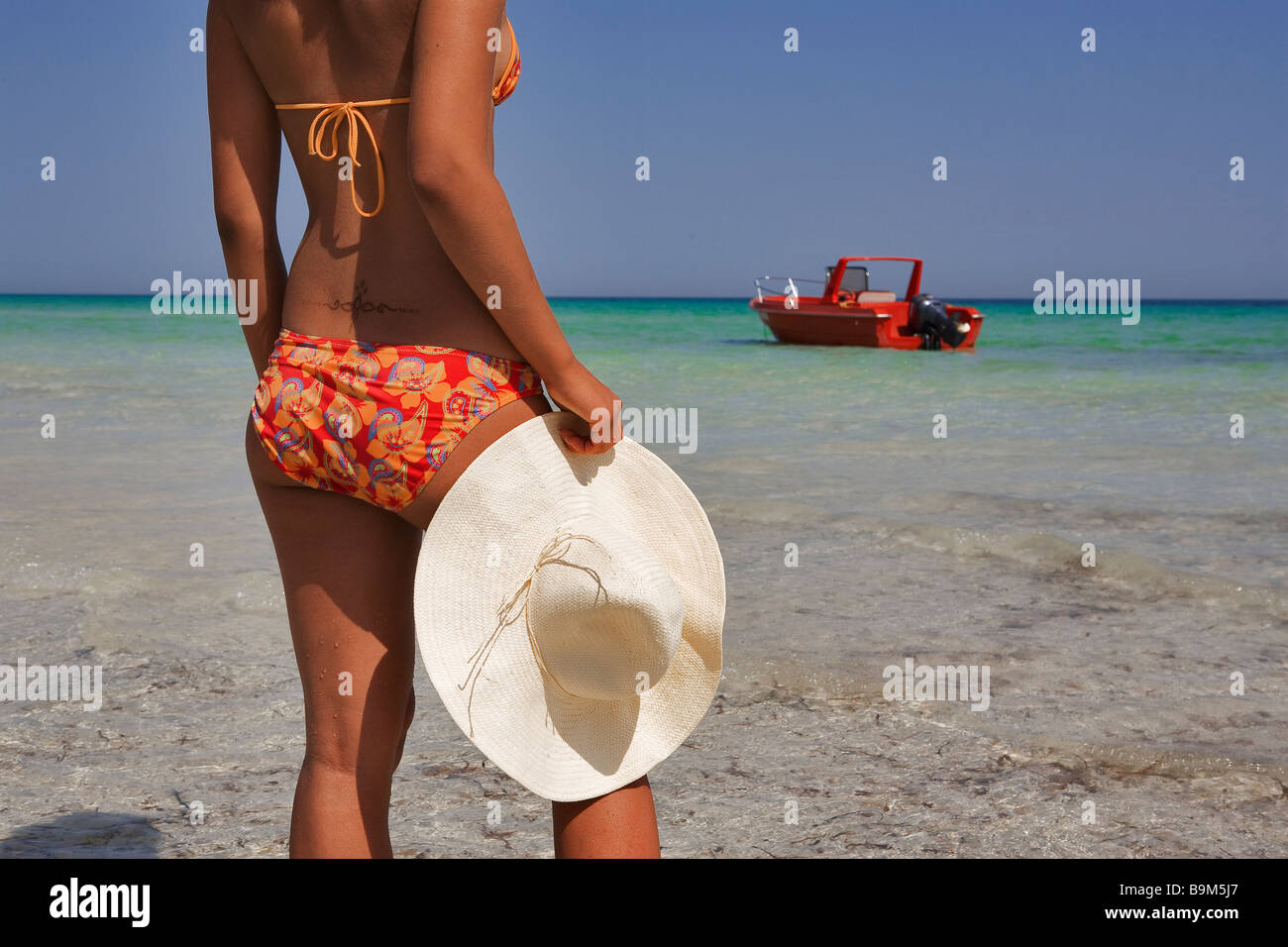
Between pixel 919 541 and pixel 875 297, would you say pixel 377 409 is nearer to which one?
pixel 919 541

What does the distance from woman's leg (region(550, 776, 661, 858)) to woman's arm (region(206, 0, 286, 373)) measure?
0.83 meters

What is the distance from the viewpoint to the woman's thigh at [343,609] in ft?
5.45

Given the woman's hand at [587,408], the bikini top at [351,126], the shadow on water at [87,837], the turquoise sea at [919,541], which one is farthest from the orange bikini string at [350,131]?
the shadow on water at [87,837]

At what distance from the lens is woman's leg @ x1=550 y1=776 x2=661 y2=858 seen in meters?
1.65

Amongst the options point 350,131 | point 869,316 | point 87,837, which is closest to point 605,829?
point 350,131

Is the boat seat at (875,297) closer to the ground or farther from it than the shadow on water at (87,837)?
farther from it

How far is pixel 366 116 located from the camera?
62.6 inches

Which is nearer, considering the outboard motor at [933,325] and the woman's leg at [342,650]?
the woman's leg at [342,650]

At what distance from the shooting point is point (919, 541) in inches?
203

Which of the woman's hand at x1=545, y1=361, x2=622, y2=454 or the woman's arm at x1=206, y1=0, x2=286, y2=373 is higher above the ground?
the woman's arm at x1=206, y1=0, x2=286, y2=373

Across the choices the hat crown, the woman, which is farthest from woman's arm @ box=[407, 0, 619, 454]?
the hat crown

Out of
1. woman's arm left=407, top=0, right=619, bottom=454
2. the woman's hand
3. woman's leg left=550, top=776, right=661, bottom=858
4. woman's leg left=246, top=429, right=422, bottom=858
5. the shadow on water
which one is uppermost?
woman's arm left=407, top=0, right=619, bottom=454

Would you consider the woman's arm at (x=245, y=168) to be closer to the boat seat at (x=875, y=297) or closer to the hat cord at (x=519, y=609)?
the hat cord at (x=519, y=609)

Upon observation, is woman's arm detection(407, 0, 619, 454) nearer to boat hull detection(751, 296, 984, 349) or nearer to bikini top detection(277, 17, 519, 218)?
bikini top detection(277, 17, 519, 218)
